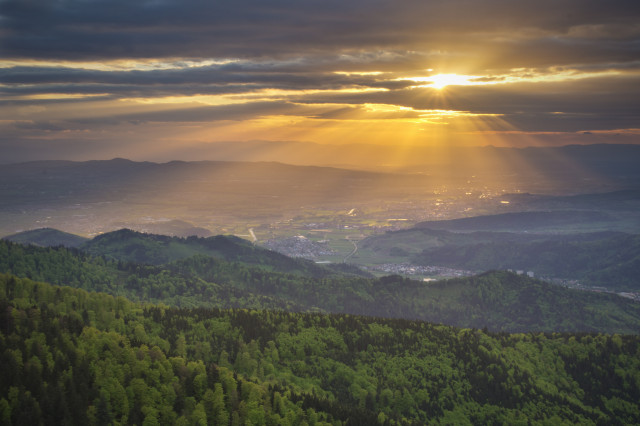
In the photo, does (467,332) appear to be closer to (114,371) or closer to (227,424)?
(227,424)

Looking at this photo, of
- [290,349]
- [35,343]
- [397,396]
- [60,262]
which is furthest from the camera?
[60,262]

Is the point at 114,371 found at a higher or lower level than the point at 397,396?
higher

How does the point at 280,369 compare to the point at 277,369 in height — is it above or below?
below

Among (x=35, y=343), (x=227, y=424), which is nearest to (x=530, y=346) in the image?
(x=227, y=424)

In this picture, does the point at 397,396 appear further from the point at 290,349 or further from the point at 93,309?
the point at 93,309

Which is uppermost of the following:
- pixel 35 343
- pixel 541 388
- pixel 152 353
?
pixel 35 343

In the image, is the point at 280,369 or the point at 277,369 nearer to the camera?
the point at 277,369

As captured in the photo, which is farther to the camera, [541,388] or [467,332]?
[467,332]

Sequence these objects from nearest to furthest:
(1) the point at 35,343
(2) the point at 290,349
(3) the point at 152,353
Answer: (1) the point at 35,343 < (3) the point at 152,353 < (2) the point at 290,349
